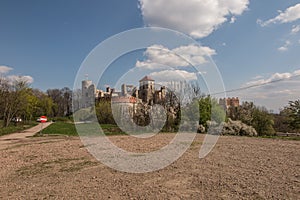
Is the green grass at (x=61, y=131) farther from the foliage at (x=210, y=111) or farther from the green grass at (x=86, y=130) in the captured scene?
the foliage at (x=210, y=111)

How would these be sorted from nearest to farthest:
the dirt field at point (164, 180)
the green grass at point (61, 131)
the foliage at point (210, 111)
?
the dirt field at point (164, 180) → the green grass at point (61, 131) → the foliage at point (210, 111)

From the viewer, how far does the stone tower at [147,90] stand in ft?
53.0

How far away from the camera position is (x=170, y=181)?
522 centimetres

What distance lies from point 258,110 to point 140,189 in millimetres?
24313

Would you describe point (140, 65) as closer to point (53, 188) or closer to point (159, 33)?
point (159, 33)

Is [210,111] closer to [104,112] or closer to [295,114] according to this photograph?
Answer: [295,114]

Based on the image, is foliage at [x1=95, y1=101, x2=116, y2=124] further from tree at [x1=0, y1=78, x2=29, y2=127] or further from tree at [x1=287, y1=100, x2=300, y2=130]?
tree at [x1=287, y1=100, x2=300, y2=130]

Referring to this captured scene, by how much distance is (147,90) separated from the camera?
18.7 meters

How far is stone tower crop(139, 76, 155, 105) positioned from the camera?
53.0 feet

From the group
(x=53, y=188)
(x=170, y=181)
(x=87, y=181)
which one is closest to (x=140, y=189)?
(x=170, y=181)

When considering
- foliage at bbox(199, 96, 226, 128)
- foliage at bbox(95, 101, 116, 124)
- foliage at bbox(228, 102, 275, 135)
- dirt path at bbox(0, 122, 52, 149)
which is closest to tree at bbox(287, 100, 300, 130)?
foliage at bbox(228, 102, 275, 135)

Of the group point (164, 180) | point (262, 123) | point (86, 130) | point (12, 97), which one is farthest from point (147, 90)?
point (12, 97)

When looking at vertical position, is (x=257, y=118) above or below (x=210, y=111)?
below

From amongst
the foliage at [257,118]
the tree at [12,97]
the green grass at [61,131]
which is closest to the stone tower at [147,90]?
the green grass at [61,131]
